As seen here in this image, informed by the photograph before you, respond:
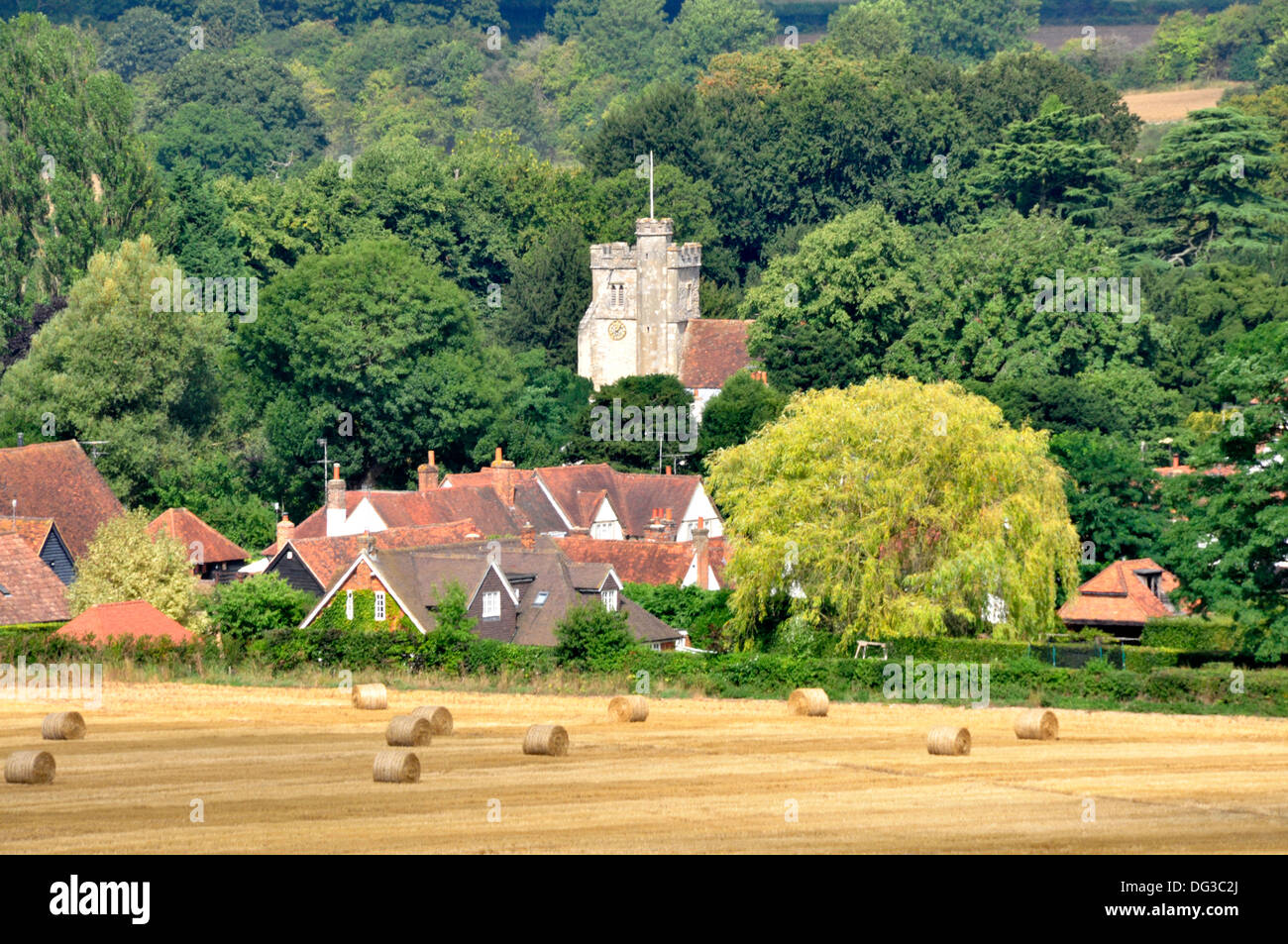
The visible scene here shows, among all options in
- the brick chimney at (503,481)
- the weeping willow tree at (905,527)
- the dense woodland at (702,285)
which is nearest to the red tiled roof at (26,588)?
the dense woodland at (702,285)

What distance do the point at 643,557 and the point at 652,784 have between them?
44.1 m

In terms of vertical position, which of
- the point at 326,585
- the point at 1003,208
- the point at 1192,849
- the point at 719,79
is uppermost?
the point at 719,79

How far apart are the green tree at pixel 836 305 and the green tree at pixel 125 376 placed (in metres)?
29.9

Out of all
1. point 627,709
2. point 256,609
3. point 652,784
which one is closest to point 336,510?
point 256,609

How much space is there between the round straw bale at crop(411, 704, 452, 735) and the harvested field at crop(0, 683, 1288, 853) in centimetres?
124

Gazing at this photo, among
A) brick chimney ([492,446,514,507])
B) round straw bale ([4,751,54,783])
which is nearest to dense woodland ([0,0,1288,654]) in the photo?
brick chimney ([492,446,514,507])

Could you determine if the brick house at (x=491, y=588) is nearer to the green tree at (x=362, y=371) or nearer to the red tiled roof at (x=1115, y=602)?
the red tiled roof at (x=1115, y=602)

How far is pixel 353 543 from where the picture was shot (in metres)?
80.8

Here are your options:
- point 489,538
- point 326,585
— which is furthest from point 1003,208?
point 326,585

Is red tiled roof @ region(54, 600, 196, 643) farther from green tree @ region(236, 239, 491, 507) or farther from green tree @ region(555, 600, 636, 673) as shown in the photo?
green tree @ region(236, 239, 491, 507)

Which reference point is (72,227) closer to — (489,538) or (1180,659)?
(489,538)

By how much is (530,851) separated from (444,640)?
30.9 metres

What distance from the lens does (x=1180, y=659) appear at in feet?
212

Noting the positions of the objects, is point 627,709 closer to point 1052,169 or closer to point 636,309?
point 636,309
